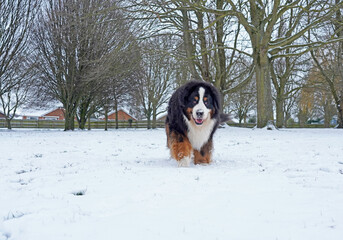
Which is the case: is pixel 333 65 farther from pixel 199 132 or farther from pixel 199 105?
pixel 199 105

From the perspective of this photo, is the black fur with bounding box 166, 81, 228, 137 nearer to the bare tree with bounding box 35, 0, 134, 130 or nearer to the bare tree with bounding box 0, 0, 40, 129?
the bare tree with bounding box 35, 0, 134, 130

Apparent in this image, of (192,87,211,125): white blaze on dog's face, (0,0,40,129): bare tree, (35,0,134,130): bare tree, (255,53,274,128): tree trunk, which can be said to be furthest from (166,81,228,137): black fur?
(0,0,40,129): bare tree

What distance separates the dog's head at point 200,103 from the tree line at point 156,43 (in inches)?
254

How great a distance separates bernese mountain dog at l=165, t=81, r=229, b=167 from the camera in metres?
4.20

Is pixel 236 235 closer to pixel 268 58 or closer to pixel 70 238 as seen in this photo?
pixel 70 238

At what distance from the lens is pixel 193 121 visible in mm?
4367

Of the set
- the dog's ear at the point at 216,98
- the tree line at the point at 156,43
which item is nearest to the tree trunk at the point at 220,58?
the tree line at the point at 156,43

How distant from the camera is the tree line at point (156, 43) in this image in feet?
36.7

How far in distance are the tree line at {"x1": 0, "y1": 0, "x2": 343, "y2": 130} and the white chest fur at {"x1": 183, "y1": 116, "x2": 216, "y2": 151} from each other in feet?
21.6

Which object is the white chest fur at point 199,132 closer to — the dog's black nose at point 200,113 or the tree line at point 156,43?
the dog's black nose at point 200,113

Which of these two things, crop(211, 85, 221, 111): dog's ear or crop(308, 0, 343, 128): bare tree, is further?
crop(308, 0, 343, 128): bare tree

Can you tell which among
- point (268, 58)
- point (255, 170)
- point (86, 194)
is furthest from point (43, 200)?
point (268, 58)

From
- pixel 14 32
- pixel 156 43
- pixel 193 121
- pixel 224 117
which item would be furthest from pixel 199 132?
pixel 14 32

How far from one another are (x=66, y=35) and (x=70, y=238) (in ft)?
51.9
